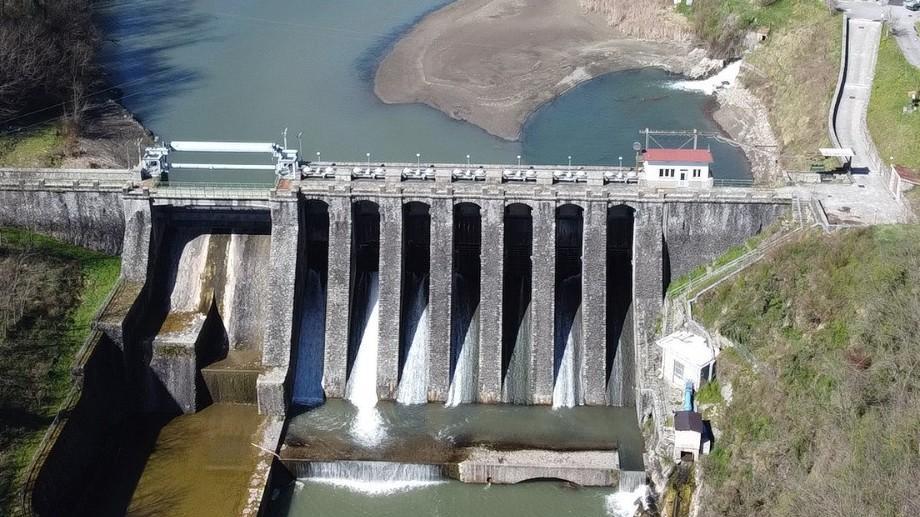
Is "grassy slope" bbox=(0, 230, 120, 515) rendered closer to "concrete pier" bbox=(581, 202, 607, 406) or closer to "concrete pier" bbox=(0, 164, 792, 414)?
"concrete pier" bbox=(0, 164, 792, 414)

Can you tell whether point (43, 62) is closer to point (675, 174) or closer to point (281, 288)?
point (281, 288)

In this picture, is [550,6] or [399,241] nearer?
[399,241]

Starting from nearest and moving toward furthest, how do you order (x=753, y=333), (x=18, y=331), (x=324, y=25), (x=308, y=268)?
1. (x=753, y=333)
2. (x=18, y=331)
3. (x=308, y=268)
4. (x=324, y=25)

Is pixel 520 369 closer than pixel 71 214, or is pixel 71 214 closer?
pixel 520 369

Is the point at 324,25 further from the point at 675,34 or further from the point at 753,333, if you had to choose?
the point at 753,333

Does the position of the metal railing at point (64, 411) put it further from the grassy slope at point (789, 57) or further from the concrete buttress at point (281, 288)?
the grassy slope at point (789, 57)

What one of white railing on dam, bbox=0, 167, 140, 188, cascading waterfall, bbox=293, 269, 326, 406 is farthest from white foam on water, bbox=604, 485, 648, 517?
white railing on dam, bbox=0, 167, 140, 188

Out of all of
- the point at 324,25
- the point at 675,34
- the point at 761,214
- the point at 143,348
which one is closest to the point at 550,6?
the point at 675,34

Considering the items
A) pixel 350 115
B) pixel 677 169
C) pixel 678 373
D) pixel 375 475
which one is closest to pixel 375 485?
pixel 375 475
